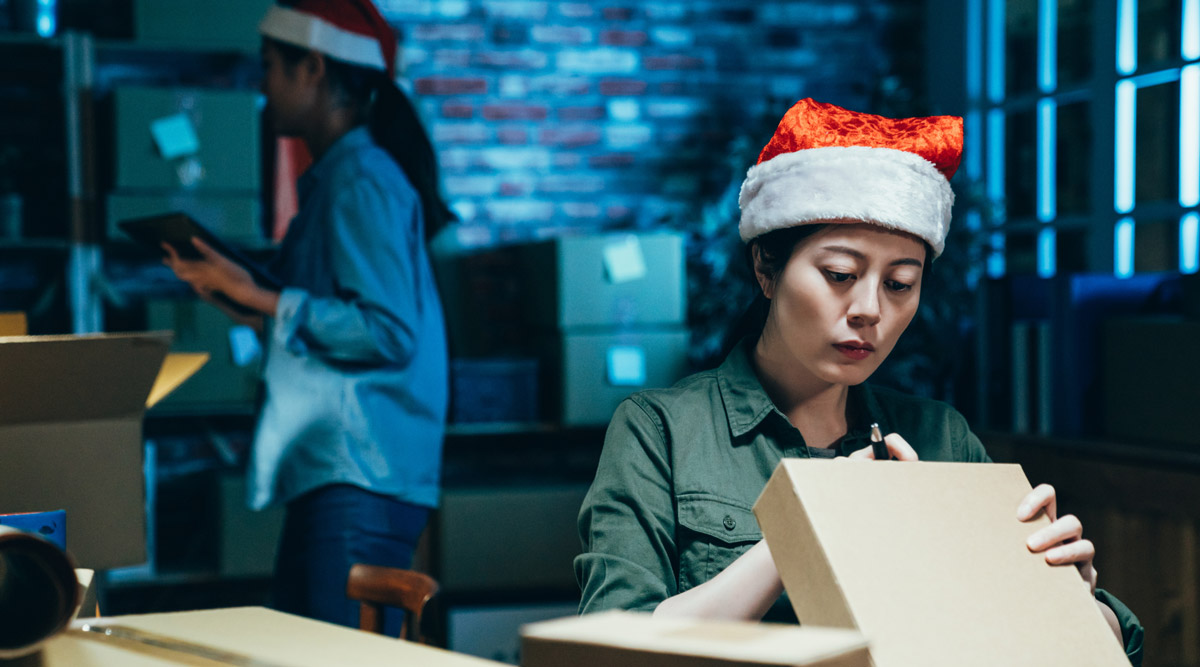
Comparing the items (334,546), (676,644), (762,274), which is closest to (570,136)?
(334,546)

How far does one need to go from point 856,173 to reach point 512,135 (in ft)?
8.78

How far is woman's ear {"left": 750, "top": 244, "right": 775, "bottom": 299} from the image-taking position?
53.1 inches

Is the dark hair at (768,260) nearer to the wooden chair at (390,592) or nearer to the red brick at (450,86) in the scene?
the wooden chair at (390,592)

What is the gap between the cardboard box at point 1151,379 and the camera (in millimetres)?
2383

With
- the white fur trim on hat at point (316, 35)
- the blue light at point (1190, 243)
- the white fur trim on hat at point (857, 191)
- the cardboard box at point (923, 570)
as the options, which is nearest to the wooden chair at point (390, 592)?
the white fur trim on hat at point (857, 191)

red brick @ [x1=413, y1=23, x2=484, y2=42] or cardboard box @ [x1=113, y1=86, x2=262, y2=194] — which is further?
red brick @ [x1=413, y1=23, x2=484, y2=42]

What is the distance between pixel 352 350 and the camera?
6.70ft

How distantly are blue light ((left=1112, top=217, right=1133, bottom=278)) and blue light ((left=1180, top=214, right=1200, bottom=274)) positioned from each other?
0.19 m

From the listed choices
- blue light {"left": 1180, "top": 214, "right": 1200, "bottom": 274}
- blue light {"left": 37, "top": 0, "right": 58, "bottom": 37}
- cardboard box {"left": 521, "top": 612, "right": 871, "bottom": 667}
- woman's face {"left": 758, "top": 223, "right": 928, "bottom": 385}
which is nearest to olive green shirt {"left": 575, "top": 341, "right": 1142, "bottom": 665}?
woman's face {"left": 758, "top": 223, "right": 928, "bottom": 385}

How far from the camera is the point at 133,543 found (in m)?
1.38

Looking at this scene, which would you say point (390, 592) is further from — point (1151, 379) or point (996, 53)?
point (996, 53)

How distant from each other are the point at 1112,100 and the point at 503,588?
7.56ft

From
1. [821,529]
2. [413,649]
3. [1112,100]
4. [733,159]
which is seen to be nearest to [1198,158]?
[1112,100]

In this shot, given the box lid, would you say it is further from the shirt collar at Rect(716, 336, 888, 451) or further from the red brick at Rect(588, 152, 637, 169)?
the red brick at Rect(588, 152, 637, 169)
